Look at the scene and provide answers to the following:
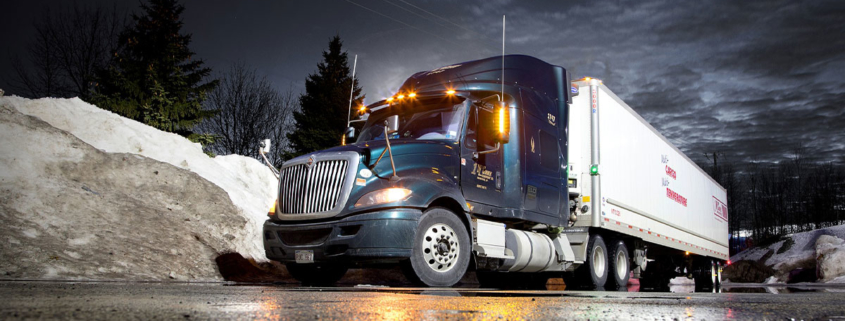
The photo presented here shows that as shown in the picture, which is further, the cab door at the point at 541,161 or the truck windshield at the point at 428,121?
the cab door at the point at 541,161

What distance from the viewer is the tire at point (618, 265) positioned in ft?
39.5

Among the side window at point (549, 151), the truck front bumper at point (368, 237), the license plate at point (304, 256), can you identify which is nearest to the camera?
the truck front bumper at point (368, 237)

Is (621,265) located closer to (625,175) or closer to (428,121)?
(625,175)

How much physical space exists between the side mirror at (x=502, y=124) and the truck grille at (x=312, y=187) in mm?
2273

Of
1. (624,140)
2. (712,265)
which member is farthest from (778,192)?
(624,140)

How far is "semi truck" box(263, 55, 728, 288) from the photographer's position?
7.84 metres

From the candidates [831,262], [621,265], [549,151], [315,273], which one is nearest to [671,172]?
[621,265]

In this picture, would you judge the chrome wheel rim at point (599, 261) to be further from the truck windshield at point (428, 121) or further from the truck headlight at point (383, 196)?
the truck headlight at point (383, 196)

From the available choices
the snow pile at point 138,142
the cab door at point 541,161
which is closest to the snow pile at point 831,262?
the cab door at point 541,161

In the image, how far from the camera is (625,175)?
40.8ft

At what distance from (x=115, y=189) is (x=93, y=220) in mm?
3069

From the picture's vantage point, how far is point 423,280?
25.5 ft

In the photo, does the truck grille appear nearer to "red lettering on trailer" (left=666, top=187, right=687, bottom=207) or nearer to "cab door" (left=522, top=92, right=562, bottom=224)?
"cab door" (left=522, top=92, right=562, bottom=224)

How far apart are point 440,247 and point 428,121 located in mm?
2025
